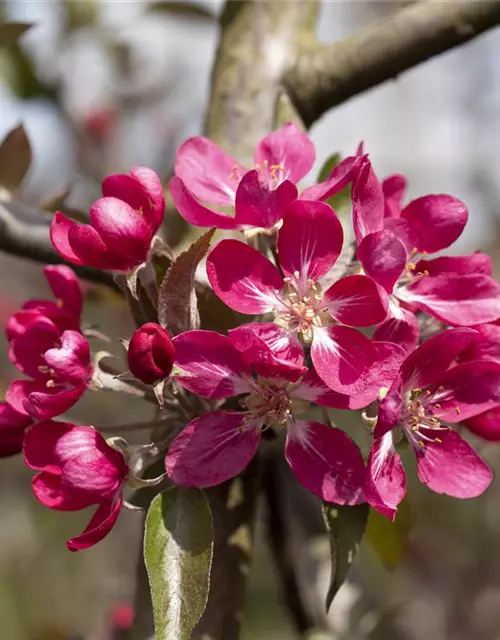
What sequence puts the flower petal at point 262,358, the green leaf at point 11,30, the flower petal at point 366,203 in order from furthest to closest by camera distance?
1. the green leaf at point 11,30
2. the flower petal at point 366,203
3. the flower petal at point 262,358

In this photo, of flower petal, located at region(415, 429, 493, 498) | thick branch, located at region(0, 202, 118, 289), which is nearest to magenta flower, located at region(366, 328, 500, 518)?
flower petal, located at region(415, 429, 493, 498)

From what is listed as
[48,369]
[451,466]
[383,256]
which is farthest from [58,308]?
[451,466]

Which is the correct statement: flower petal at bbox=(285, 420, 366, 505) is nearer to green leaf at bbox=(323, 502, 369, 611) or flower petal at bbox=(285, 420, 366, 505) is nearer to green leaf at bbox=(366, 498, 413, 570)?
green leaf at bbox=(323, 502, 369, 611)

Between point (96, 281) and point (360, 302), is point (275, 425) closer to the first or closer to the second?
point (360, 302)

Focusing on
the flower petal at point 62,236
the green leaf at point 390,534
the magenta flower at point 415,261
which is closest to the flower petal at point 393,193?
the magenta flower at point 415,261

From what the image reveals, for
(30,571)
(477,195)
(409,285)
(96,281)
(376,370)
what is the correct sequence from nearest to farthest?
(376,370), (409,285), (96,281), (30,571), (477,195)

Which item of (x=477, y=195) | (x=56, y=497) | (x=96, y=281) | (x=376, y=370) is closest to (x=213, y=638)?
(x=56, y=497)

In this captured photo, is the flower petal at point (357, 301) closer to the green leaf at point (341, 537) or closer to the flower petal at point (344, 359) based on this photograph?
the flower petal at point (344, 359)
